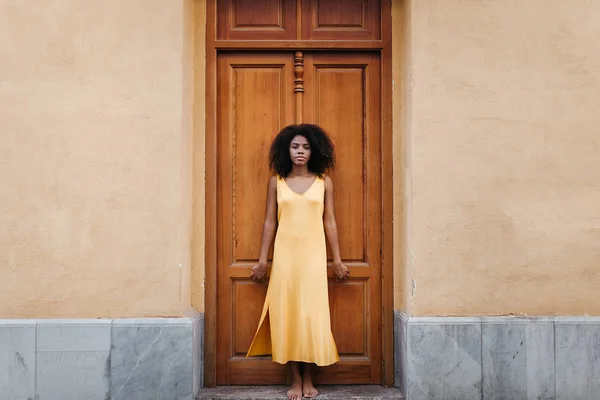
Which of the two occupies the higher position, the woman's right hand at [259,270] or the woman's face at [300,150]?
the woman's face at [300,150]

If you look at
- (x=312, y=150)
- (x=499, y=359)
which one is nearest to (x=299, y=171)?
(x=312, y=150)

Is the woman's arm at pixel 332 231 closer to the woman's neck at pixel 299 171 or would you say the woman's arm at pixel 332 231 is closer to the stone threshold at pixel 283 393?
the woman's neck at pixel 299 171

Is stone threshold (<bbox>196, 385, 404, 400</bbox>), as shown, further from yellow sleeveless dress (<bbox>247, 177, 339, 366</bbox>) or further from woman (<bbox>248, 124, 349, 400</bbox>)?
yellow sleeveless dress (<bbox>247, 177, 339, 366</bbox>)

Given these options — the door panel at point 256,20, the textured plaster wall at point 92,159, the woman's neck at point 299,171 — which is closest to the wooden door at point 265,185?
the door panel at point 256,20

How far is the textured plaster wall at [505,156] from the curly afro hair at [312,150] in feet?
2.27

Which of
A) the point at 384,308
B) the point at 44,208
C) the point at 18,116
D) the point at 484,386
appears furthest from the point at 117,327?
the point at 484,386

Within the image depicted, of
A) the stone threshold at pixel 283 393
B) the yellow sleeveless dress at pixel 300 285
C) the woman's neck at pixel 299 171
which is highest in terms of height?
the woman's neck at pixel 299 171

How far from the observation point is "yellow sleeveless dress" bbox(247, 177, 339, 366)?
445 cm

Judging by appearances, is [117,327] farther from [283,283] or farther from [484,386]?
[484,386]

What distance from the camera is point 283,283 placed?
4508mm

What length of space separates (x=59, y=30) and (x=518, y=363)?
14.4 feet

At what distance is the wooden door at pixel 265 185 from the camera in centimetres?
485

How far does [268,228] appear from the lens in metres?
4.62

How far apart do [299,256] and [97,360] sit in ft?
5.69
